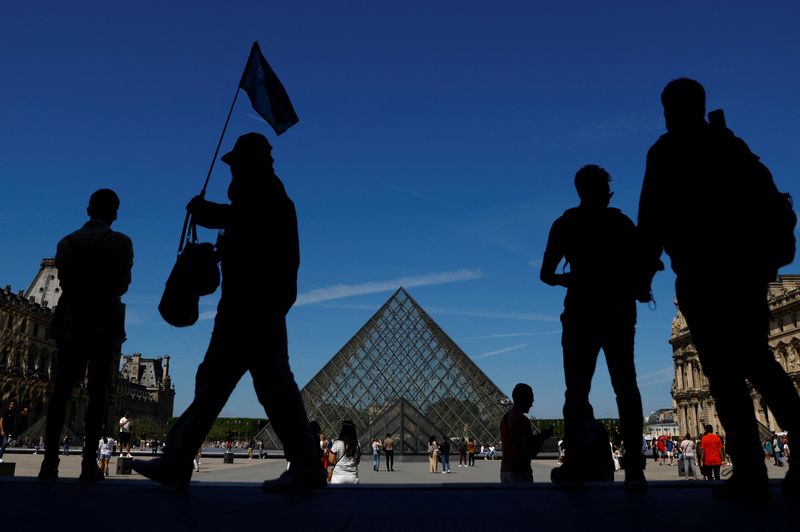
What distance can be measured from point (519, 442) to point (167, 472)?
284 cm

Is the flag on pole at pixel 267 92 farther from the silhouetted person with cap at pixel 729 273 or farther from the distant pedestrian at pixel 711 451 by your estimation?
the distant pedestrian at pixel 711 451

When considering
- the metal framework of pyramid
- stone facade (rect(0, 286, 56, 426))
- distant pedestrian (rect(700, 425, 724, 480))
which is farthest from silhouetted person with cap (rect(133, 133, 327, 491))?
stone facade (rect(0, 286, 56, 426))

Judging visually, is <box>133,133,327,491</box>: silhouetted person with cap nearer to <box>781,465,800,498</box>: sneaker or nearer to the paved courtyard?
<box>781,465,800,498</box>: sneaker

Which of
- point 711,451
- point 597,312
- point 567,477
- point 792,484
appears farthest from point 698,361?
point 792,484

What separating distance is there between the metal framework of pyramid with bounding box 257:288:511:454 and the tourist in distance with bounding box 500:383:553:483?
83.6ft

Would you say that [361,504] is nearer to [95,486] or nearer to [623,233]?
[95,486]

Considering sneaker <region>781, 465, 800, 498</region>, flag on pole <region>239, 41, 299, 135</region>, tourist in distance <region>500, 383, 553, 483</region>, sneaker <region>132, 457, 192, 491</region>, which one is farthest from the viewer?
tourist in distance <region>500, 383, 553, 483</region>

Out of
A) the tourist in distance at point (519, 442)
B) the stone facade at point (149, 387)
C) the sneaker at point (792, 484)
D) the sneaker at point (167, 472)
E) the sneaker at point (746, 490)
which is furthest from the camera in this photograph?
the stone facade at point (149, 387)

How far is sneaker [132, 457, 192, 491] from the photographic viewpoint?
279 cm

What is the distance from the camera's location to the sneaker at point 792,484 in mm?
2404

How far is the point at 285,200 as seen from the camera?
3.21 metres

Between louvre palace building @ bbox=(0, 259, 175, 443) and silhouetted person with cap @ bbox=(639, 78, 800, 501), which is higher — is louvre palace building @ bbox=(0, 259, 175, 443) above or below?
above

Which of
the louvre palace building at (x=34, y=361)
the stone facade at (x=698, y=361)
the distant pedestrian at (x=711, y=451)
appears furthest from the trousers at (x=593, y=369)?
the stone facade at (x=698, y=361)

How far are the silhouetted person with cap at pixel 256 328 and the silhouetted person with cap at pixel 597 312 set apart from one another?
1.37m
